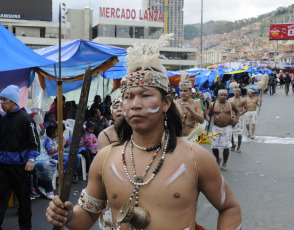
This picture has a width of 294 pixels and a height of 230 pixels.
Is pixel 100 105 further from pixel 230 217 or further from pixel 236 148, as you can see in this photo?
pixel 230 217

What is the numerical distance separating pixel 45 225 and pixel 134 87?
153 inches

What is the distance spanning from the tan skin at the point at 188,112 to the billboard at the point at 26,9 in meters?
41.8

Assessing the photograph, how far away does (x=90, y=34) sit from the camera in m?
67.5

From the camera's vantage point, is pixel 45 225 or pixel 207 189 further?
pixel 45 225

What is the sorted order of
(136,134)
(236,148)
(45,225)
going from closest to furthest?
(136,134)
(45,225)
(236,148)

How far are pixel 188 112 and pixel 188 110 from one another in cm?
10

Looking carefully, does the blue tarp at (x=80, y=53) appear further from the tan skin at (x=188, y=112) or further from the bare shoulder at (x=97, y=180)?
the bare shoulder at (x=97, y=180)

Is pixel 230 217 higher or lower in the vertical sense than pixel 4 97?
lower

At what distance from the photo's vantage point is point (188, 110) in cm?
739

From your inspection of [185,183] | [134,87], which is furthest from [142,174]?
[134,87]

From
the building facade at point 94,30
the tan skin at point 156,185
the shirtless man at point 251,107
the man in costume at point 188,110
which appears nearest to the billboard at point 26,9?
the building facade at point 94,30

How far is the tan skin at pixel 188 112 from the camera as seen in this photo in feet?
24.1

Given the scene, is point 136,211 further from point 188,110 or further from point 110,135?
point 188,110

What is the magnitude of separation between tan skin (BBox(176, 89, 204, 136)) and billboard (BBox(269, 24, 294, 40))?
49921 millimetres
